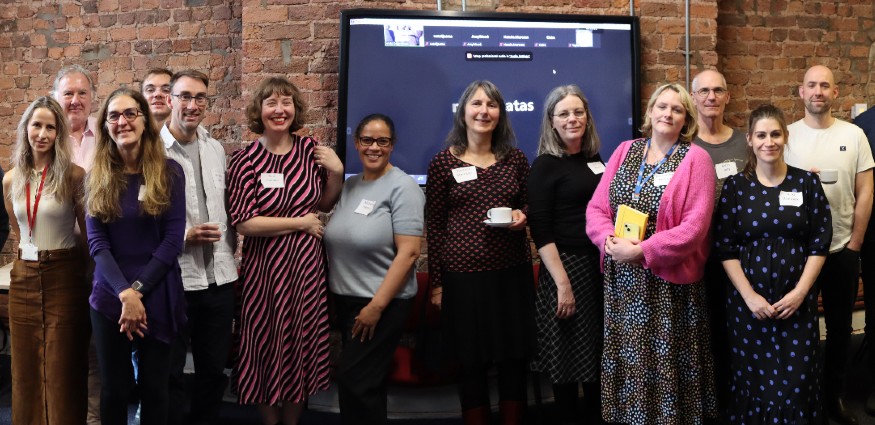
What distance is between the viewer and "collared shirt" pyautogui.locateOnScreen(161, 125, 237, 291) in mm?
2646

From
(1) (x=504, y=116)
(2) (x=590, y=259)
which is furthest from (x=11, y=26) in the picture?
(2) (x=590, y=259)

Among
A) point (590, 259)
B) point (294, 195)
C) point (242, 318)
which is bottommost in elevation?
point (242, 318)

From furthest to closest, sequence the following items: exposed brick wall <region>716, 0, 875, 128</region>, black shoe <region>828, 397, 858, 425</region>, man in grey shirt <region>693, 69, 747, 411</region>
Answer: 1. exposed brick wall <region>716, 0, 875, 128</region>
2. black shoe <region>828, 397, 858, 425</region>
3. man in grey shirt <region>693, 69, 747, 411</region>

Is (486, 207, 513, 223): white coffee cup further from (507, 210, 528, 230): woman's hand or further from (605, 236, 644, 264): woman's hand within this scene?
(605, 236, 644, 264): woman's hand

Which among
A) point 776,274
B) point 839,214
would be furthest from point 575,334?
point 839,214

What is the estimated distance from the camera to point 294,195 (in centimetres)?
266

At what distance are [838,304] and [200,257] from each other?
9.12ft

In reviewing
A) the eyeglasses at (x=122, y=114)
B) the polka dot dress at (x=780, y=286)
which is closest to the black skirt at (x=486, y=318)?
the polka dot dress at (x=780, y=286)

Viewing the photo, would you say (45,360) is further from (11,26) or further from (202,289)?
(11,26)

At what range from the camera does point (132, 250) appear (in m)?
2.39

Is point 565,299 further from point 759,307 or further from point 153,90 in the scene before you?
point 153,90

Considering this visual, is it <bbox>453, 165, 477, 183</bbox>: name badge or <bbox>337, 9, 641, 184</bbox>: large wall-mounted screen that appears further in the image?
<bbox>337, 9, 641, 184</bbox>: large wall-mounted screen

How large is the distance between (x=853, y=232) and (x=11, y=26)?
16.0 ft

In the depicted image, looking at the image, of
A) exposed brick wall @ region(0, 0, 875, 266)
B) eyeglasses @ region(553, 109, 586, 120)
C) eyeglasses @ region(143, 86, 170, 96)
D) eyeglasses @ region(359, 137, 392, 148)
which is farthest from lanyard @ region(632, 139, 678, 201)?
eyeglasses @ region(143, 86, 170, 96)
